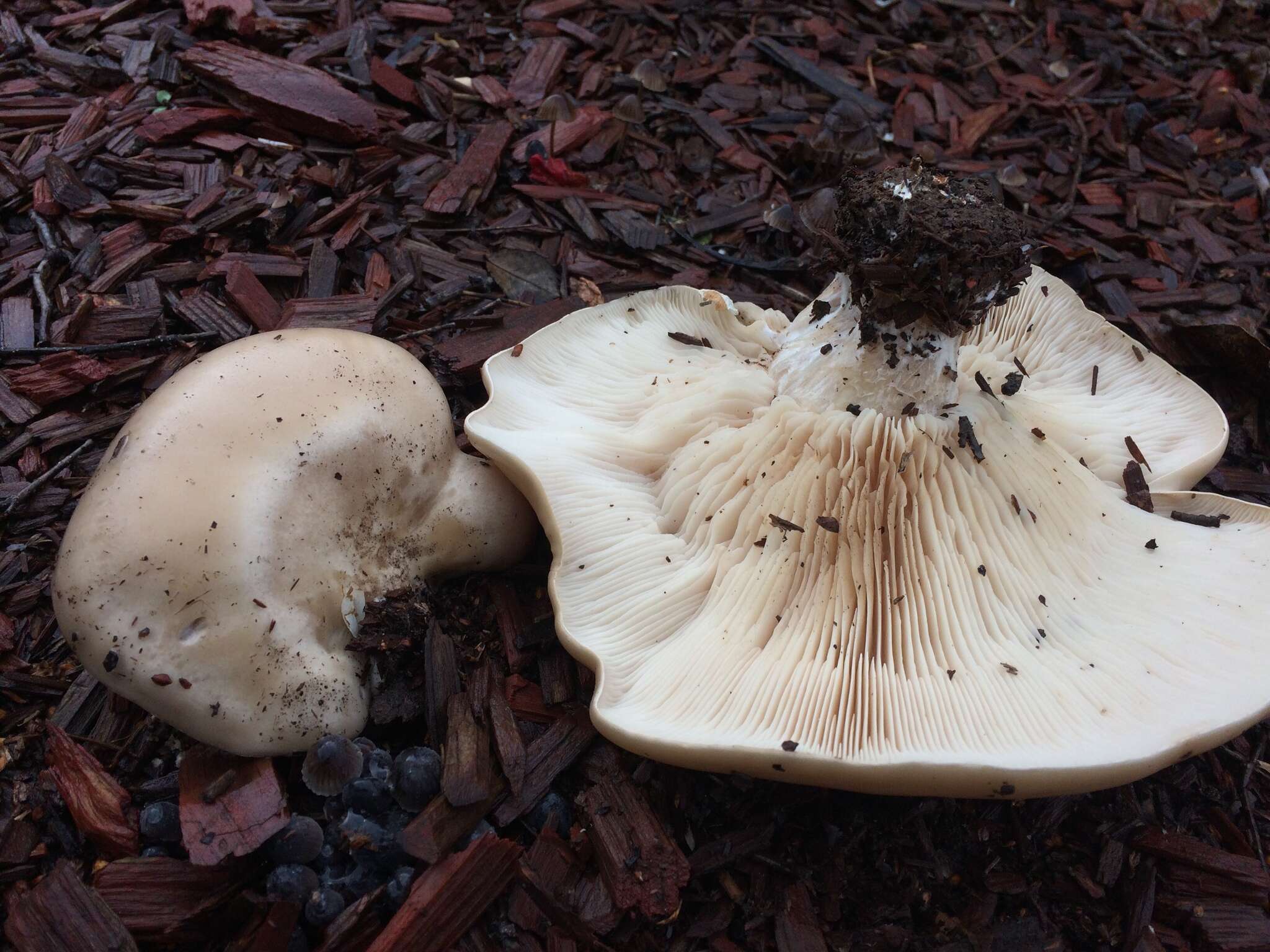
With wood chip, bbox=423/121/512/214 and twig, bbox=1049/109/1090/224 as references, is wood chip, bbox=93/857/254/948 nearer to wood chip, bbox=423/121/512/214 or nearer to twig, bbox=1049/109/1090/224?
wood chip, bbox=423/121/512/214

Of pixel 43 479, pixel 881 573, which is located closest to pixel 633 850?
pixel 881 573

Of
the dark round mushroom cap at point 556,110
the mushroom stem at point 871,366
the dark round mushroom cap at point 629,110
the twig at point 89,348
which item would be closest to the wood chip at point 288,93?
the dark round mushroom cap at point 556,110

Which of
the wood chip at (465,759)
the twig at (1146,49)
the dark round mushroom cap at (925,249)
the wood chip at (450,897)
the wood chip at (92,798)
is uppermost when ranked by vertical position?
the twig at (1146,49)

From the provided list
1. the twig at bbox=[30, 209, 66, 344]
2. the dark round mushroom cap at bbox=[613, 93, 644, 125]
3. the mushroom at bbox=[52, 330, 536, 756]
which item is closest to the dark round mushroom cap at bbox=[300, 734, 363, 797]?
the mushroom at bbox=[52, 330, 536, 756]

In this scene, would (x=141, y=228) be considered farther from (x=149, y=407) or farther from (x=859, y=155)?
(x=859, y=155)

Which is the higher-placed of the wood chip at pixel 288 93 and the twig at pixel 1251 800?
the wood chip at pixel 288 93

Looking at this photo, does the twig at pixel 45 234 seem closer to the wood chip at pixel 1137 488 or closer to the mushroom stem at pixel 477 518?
the mushroom stem at pixel 477 518
